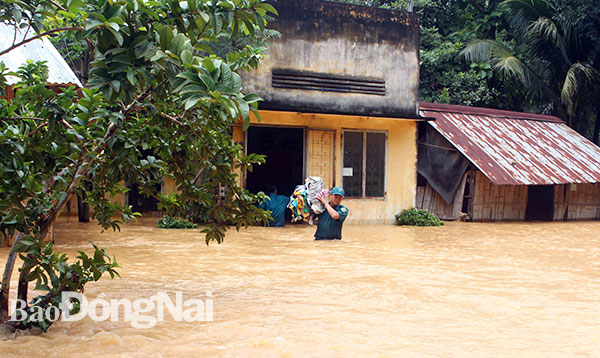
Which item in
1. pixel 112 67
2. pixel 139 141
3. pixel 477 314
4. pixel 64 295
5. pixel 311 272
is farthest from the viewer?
pixel 311 272

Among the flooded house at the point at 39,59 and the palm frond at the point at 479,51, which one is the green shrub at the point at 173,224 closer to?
the flooded house at the point at 39,59

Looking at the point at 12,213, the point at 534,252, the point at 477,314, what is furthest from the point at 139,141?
the point at 534,252

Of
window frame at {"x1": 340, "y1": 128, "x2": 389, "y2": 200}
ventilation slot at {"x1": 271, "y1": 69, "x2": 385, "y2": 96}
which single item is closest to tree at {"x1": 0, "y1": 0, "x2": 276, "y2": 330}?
ventilation slot at {"x1": 271, "y1": 69, "x2": 385, "y2": 96}

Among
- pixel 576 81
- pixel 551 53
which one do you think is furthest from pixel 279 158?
pixel 551 53

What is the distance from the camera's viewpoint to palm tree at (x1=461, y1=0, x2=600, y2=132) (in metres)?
20.4

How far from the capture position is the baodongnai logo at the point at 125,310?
483 cm

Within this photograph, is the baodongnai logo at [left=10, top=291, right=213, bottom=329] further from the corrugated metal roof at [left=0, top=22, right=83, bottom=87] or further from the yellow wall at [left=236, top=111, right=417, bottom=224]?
the yellow wall at [left=236, top=111, right=417, bottom=224]

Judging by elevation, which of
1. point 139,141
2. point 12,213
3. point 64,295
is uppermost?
point 139,141

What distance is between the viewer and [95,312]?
18.5ft

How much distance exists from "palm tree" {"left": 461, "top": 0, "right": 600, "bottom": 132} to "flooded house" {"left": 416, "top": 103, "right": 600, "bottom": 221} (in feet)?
7.81

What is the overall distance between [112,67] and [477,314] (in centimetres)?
417

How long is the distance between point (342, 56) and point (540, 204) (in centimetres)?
778

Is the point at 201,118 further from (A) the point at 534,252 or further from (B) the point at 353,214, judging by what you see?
(B) the point at 353,214

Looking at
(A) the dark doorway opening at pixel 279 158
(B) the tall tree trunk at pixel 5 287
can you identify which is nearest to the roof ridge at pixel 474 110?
(A) the dark doorway opening at pixel 279 158
